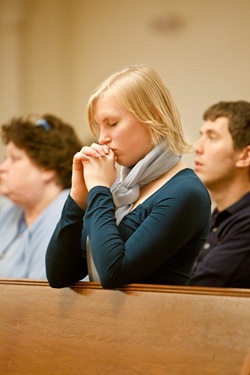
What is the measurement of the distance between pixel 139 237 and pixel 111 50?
3.42m

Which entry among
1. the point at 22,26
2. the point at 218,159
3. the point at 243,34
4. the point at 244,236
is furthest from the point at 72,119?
the point at 244,236

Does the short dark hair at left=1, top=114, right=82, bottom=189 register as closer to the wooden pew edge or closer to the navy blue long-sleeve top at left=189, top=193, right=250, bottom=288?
the navy blue long-sleeve top at left=189, top=193, right=250, bottom=288

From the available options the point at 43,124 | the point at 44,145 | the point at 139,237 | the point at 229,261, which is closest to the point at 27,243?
the point at 44,145

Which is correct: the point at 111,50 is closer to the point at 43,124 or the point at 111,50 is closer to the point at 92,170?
the point at 43,124

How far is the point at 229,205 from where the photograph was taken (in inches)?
121

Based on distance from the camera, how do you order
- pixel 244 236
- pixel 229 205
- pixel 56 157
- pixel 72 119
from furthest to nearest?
1. pixel 72 119
2. pixel 56 157
3. pixel 229 205
4. pixel 244 236

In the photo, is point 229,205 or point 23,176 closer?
point 229,205

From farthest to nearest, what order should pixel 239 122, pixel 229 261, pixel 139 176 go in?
pixel 239 122 < pixel 229 261 < pixel 139 176

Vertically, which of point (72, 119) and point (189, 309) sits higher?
point (189, 309)

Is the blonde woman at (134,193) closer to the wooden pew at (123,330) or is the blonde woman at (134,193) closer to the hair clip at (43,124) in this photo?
the wooden pew at (123,330)

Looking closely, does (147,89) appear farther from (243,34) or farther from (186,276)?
(243,34)

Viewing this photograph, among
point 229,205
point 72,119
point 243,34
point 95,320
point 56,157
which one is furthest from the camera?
point 72,119

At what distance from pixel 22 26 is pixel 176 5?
3.83 ft

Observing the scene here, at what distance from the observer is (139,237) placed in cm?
191
